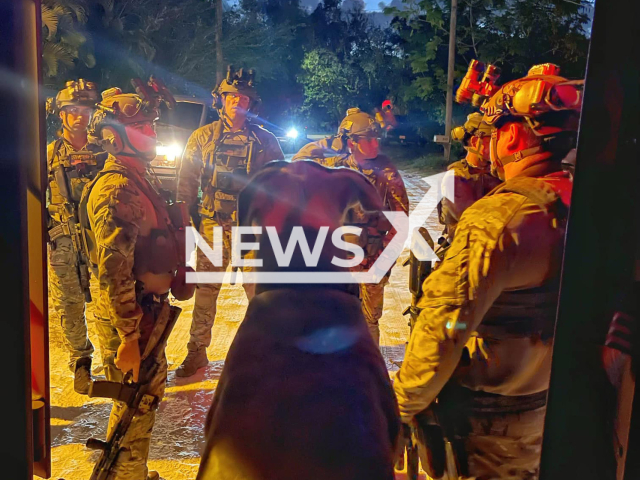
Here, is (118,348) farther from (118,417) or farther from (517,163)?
(517,163)

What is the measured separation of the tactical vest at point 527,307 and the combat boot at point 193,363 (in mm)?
3304

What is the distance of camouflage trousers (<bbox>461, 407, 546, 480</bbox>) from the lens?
224 cm

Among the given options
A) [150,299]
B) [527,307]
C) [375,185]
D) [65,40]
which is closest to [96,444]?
Answer: [150,299]

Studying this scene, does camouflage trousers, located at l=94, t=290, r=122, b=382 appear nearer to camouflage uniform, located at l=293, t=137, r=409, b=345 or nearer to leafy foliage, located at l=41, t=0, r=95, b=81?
camouflage uniform, located at l=293, t=137, r=409, b=345

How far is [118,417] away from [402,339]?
329 cm

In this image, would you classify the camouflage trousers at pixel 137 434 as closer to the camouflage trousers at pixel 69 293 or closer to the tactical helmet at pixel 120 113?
the tactical helmet at pixel 120 113

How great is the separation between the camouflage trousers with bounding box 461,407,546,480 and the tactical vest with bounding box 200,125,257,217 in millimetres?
3562

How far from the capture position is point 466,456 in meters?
2.28

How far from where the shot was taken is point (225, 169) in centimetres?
534

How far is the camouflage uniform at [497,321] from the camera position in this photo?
202cm

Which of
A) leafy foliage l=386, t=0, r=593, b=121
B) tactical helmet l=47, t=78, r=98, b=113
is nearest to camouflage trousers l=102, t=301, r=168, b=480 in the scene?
tactical helmet l=47, t=78, r=98, b=113

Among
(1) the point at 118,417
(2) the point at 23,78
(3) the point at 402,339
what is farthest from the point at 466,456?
(3) the point at 402,339

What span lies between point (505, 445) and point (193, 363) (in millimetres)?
3244

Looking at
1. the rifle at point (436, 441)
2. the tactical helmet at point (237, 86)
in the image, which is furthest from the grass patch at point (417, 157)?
the rifle at point (436, 441)
